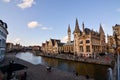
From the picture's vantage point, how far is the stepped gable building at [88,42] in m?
69.9

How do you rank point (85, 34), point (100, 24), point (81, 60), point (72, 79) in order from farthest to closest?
point (100, 24) → point (85, 34) → point (81, 60) → point (72, 79)

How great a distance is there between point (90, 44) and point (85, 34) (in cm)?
711

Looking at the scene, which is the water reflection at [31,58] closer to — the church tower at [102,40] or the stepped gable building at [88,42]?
the stepped gable building at [88,42]

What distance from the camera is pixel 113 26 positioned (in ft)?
240

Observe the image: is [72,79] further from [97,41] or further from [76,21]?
[76,21]

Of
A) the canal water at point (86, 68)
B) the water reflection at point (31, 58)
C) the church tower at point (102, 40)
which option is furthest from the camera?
the church tower at point (102, 40)

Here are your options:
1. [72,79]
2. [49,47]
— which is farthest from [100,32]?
[72,79]

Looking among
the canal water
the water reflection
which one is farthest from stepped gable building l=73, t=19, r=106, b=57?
the water reflection

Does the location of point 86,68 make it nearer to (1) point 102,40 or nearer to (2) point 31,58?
(1) point 102,40

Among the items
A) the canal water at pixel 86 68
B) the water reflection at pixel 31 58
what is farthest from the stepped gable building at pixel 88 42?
the water reflection at pixel 31 58

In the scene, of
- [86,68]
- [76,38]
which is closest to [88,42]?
[76,38]

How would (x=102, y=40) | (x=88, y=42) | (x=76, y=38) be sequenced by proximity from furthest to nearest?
1. (x=76, y=38)
2. (x=102, y=40)
3. (x=88, y=42)

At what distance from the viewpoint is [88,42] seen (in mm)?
71188

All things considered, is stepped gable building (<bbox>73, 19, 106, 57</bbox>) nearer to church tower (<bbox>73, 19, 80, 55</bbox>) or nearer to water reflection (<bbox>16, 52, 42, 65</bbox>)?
church tower (<bbox>73, 19, 80, 55</bbox>)
